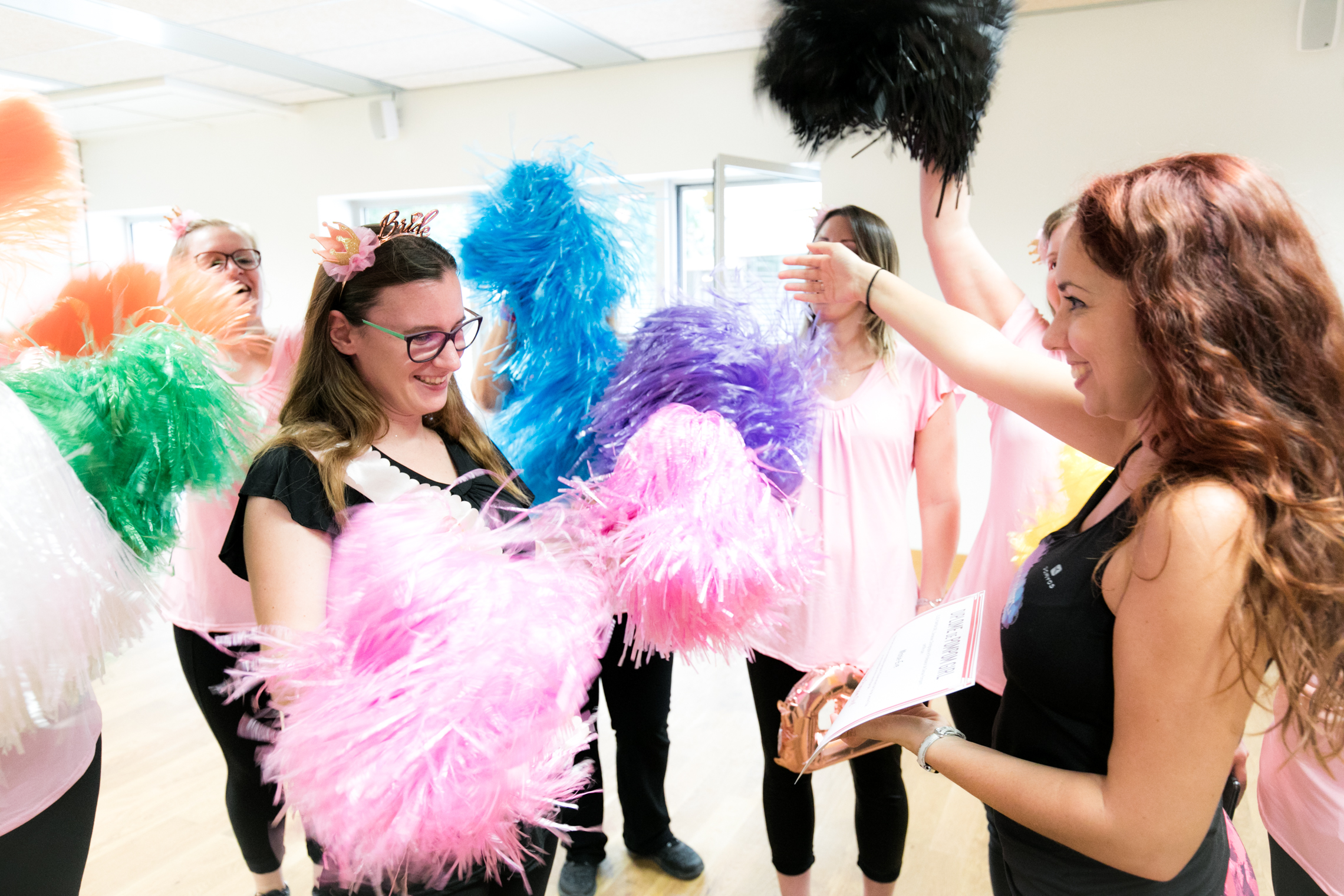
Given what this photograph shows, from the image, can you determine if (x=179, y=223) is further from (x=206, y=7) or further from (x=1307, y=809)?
(x=206, y=7)

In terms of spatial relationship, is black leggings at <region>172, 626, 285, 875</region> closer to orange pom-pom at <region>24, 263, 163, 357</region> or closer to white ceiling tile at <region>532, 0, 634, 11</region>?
orange pom-pom at <region>24, 263, 163, 357</region>

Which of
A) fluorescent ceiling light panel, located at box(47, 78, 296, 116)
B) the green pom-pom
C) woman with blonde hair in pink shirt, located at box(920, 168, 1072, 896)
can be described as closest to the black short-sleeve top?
the green pom-pom

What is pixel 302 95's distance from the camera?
6.14 meters

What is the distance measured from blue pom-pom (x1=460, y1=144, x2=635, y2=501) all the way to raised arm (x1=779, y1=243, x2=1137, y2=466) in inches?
16.5

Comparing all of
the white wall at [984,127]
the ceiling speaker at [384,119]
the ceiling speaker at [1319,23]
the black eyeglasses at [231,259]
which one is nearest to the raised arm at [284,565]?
the black eyeglasses at [231,259]

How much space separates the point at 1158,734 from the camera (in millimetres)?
795

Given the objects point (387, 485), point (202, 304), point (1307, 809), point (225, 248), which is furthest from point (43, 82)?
point (1307, 809)

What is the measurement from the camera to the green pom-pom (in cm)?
109

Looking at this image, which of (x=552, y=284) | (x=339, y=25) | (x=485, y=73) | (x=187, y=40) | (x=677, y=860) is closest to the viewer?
(x=552, y=284)

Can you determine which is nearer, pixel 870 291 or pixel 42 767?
pixel 42 767

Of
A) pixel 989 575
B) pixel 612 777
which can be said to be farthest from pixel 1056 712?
pixel 612 777

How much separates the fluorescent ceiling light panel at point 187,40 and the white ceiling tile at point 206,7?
0.09 meters

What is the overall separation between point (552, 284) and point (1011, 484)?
971 millimetres

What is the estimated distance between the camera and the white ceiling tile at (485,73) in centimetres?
528
